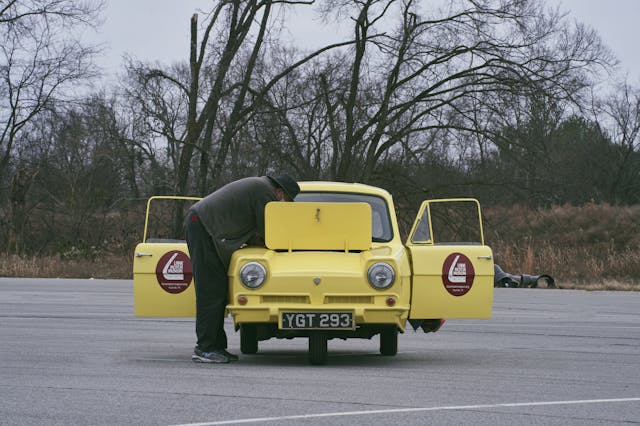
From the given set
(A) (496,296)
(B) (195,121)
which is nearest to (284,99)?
(B) (195,121)

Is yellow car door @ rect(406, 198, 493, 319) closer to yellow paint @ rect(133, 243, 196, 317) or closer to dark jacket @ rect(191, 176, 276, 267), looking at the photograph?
dark jacket @ rect(191, 176, 276, 267)

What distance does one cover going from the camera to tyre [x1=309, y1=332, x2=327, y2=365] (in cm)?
942

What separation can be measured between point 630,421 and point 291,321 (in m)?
3.34

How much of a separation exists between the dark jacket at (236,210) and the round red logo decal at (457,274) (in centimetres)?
171

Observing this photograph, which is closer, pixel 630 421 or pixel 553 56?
pixel 630 421

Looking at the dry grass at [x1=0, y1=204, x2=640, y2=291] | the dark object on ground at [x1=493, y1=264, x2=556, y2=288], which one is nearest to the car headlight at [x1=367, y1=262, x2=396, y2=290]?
the dry grass at [x1=0, y1=204, x2=640, y2=291]

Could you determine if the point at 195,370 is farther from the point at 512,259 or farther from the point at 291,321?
the point at 512,259

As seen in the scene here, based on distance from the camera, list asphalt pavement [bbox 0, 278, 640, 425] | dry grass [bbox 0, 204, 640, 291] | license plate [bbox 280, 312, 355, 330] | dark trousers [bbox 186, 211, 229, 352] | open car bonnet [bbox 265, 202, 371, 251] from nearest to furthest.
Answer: asphalt pavement [bbox 0, 278, 640, 425]
license plate [bbox 280, 312, 355, 330]
dark trousers [bbox 186, 211, 229, 352]
open car bonnet [bbox 265, 202, 371, 251]
dry grass [bbox 0, 204, 640, 291]

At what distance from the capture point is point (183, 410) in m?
6.77

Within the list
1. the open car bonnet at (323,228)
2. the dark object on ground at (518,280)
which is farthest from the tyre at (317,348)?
the dark object on ground at (518,280)

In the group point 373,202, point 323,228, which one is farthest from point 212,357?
point 373,202

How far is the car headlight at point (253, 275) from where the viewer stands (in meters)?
9.28

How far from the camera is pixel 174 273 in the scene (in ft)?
33.4

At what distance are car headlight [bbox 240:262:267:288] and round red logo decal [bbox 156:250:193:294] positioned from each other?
100cm
